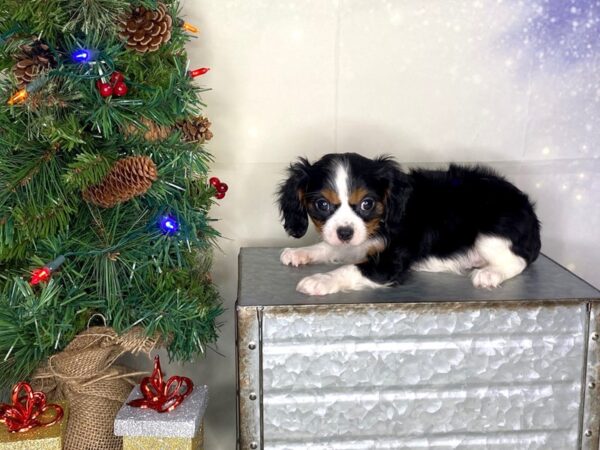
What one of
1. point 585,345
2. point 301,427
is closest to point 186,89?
point 301,427

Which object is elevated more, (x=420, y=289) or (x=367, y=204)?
(x=367, y=204)

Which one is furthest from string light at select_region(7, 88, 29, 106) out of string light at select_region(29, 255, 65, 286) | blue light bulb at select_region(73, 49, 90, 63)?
string light at select_region(29, 255, 65, 286)

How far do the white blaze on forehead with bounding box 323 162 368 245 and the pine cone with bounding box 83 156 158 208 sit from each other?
0.44 m

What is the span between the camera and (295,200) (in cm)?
188

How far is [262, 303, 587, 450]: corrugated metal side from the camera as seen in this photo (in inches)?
64.8

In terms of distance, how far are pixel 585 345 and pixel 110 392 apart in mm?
1118

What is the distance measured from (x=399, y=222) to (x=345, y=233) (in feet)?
0.52

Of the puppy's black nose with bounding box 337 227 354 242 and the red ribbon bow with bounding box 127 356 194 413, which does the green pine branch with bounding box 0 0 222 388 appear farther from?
the puppy's black nose with bounding box 337 227 354 242

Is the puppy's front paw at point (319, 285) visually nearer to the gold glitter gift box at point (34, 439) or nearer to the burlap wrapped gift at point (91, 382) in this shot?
the burlap wrapped gift at point (91, 382)

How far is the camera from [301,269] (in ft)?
6.35

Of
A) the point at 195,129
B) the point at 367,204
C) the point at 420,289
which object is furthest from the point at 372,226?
the point at 195,129

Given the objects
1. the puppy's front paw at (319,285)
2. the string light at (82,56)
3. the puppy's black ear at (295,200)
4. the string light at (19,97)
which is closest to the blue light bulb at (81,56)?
the string light at (82,56)

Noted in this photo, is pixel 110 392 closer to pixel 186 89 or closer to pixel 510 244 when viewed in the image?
pixel 186 89

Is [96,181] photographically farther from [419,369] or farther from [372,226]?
[419,369]
